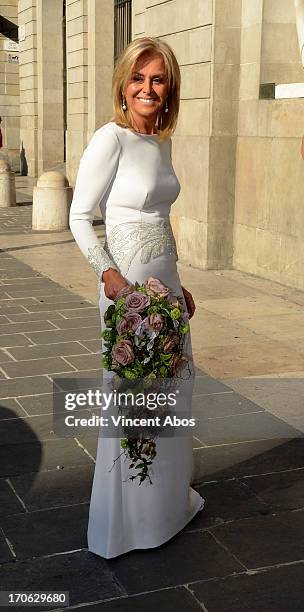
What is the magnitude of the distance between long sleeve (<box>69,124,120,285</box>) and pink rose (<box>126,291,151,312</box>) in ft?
0.64

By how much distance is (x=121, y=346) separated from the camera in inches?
117

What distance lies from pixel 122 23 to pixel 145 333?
15.4m

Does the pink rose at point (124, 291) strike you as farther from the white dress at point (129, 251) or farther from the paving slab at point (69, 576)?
the paving slab at point (69, 576)

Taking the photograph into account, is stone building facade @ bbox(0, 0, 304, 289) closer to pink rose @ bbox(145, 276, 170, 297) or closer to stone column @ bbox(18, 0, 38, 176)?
pink rose @ bbox(145, 276, 170, 297)

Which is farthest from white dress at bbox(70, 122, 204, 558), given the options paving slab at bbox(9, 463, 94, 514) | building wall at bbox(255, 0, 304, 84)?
building wall at bbox(255, 0, 304, 84)

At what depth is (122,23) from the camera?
17.0 metres

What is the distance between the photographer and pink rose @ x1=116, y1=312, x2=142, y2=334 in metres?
2.93

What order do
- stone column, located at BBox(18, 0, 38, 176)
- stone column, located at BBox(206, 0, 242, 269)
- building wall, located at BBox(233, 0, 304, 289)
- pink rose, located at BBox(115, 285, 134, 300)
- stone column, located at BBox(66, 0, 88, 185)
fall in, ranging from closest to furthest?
pink rose, located at BBox(115, 285, 134, 300)
building wall, located at BBox(233, 0, 304, 289)
stone column, located at BBox(206, 0, 242, 269)
stone column, located at BBox(66, 0, 88, 185)
stone column, located at BBox(18, 0, 38, 176)

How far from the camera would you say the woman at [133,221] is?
10.0 feet

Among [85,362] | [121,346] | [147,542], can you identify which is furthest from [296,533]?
[85,362]

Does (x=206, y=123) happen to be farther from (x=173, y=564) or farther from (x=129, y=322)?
(x=173, y=564)

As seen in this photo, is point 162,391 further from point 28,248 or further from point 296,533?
point 28,248

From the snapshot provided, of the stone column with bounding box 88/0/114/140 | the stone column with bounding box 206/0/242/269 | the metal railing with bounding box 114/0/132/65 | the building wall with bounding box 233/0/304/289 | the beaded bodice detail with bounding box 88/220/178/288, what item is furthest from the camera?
the stone column with bounding box 88/0/114/140

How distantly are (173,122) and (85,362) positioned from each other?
300 cm
